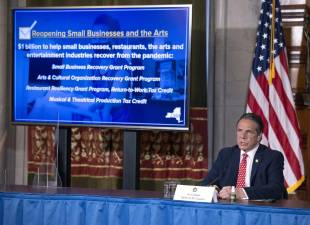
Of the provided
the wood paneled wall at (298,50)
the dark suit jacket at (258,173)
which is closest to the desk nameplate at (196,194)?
the dark suit jacket at (258,173)

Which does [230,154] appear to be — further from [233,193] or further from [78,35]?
[78,35]

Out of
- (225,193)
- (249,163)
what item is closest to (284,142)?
Result: (249,163)

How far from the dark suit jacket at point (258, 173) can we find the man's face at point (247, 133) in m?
0.09

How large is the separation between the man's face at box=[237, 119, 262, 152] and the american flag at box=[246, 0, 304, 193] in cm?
141

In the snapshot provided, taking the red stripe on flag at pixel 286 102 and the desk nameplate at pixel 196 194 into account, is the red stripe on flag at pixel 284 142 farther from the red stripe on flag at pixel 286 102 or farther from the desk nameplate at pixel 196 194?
the desk nameplate at pixel 196 194

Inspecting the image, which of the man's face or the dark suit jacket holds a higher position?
the man's face

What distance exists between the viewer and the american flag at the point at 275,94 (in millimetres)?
5836

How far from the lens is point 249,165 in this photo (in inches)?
177

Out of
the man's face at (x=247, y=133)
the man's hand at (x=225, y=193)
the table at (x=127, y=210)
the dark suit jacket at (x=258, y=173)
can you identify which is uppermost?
the man's face at (x=247, y=133)

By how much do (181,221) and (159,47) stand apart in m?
2.14

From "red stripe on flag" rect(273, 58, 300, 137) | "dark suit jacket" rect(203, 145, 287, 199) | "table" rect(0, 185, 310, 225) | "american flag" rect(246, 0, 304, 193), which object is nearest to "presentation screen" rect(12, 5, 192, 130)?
"american flag" rect(246, 0, 304, 193)

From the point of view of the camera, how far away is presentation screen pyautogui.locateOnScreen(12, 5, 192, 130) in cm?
564

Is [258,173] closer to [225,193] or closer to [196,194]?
[225,193]

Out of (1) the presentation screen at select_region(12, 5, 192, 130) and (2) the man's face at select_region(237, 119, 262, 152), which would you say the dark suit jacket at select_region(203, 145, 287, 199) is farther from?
(1) the presentation screen at select_region(12, 5, 192, 130)
